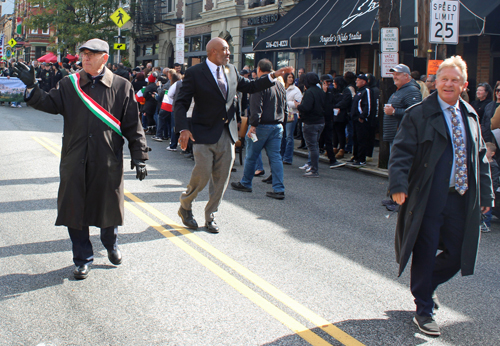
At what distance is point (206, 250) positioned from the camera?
549cm

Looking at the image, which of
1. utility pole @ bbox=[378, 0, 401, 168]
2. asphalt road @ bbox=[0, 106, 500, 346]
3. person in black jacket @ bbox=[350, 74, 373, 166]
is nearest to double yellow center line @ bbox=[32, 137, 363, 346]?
asphalt road @ bbox=[0, 106, 500, 346]

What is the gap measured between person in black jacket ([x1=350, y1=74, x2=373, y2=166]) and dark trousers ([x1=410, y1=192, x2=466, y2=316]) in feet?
26.1

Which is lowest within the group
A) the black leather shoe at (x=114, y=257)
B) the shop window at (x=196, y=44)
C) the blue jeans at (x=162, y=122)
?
the black leather shoe at (x=114, y=257)

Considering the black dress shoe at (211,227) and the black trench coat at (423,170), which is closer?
the black trench coat at (423,170)

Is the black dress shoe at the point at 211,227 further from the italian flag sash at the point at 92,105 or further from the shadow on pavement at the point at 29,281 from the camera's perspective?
the italian flag sash at the point at 92,105

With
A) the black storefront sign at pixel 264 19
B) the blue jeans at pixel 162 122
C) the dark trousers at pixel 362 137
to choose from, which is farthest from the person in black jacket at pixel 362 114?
the black storefront sign at pixel 264 19

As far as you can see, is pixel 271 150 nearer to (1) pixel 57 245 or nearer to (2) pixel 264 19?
(1) pixel 57 245

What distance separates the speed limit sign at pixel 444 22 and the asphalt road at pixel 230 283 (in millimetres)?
3636

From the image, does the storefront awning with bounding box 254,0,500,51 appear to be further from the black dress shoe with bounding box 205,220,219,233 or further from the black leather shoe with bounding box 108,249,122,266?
the black leather shoe with bounding box 108,249,122,266

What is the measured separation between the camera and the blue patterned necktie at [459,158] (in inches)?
149

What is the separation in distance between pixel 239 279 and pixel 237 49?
854 inches

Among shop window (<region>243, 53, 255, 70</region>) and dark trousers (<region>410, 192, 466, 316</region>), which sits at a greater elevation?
shop window (<region>243, 53, 255, 70</region>)


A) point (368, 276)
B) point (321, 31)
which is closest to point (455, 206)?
point (368, 276)

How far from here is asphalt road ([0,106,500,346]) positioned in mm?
3734
